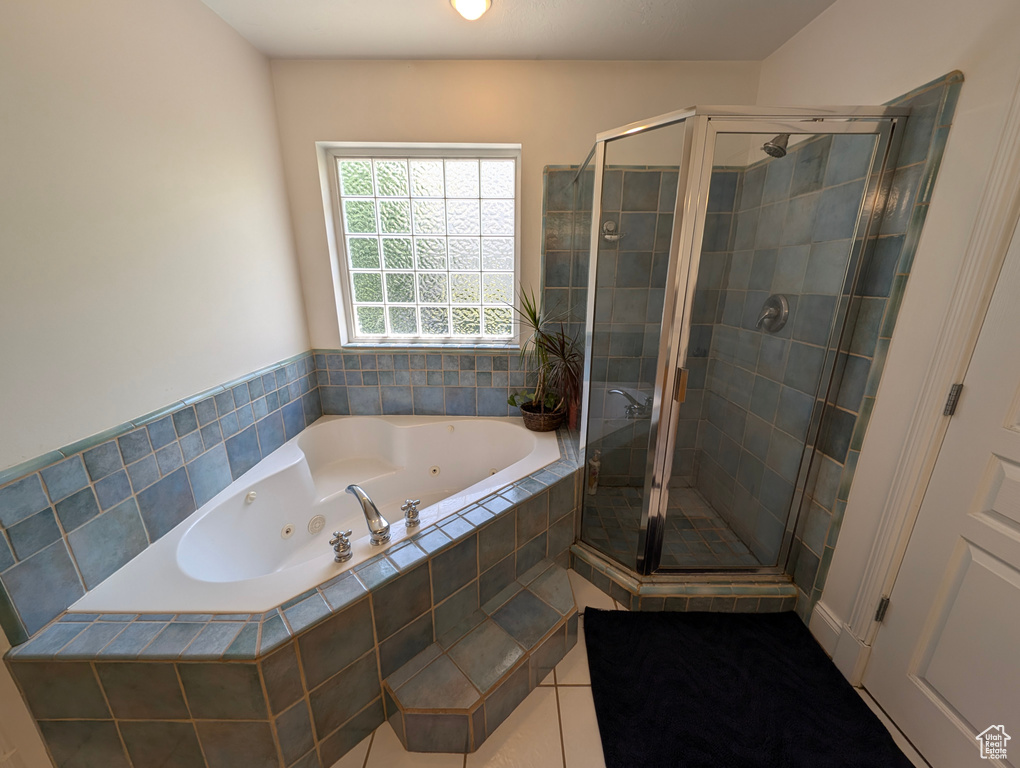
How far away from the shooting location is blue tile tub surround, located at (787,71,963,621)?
103 cm

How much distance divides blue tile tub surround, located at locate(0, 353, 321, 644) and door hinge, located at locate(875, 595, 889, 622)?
7.92 ft

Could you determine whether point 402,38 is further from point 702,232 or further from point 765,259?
point 765,259

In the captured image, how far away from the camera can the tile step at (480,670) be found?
3.45 ft

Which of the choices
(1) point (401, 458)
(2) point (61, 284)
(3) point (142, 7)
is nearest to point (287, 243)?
(3) point (142, 7)

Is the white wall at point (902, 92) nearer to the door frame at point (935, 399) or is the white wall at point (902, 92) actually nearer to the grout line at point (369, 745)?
the door frame at point (935, 399)

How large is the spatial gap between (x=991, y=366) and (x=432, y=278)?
2.24 metres

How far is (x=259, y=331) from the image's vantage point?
1.79m

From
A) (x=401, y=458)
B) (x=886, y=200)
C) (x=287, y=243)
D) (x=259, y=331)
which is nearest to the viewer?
(x=886, y=200)

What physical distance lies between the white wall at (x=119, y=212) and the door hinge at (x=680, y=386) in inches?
73.0

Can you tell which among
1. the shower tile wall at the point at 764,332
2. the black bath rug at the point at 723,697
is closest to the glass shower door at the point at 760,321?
the shower tile wall at the point at 764,332

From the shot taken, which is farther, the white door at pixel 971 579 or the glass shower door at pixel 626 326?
the glass shower door at pixel 626 326

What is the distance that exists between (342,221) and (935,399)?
265 centimetres

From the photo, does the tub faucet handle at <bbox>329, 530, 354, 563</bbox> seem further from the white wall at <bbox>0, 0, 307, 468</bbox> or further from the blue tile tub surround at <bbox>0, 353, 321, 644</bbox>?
the white wall at <bbox>0, 0, 307, 468</bbox>

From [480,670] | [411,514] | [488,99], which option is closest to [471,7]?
[488,99]
